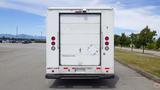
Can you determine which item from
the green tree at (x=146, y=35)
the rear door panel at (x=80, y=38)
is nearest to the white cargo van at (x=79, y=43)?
the rear door panel at (x=80, y=38)

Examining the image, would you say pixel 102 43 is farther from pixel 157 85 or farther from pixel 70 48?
pixel 157 85

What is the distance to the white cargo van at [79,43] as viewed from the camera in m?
13.1

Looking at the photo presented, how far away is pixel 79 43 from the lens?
1332 cm

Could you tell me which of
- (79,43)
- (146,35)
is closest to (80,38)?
(79,43)

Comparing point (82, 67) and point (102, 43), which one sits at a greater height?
point (102, 43)

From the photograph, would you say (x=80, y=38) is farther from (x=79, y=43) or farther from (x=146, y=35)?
(x=146, y=35)

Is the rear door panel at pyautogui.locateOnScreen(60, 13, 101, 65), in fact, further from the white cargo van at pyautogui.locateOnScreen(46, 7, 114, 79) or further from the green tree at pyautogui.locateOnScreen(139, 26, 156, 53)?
the green tree at pyautogui.locateOnScreen(139, 26, 156, 53)

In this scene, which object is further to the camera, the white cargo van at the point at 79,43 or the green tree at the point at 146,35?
the green tree at the point at 146,35

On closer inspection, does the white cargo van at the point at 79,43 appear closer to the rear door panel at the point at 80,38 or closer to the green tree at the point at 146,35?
the rear door panel at the point at 80,38

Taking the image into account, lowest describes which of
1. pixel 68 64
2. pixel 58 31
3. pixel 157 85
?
pixel 157 85

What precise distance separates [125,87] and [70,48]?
96.3 inches

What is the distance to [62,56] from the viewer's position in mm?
13250

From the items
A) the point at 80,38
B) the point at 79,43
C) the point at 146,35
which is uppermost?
the point at 146,35

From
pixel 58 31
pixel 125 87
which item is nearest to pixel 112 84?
pixel 125 87
